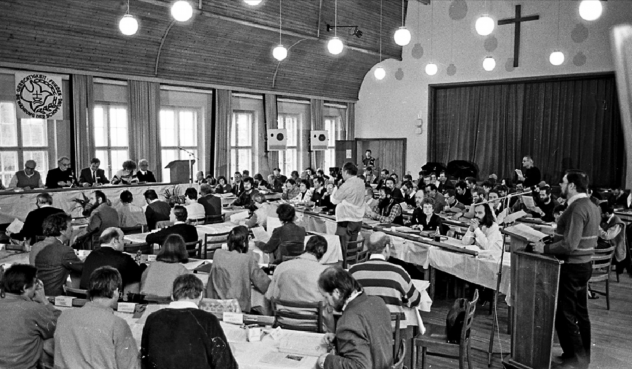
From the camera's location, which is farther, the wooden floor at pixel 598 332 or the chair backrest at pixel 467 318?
the wooden floor at pixel 598 332

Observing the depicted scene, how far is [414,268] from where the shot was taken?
7254mm

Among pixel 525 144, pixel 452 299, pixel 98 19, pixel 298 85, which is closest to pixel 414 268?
pixel 452 299

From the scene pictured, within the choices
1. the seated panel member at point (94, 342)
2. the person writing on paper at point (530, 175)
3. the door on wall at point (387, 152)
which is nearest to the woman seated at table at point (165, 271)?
the seated panel member at point (94, 342)

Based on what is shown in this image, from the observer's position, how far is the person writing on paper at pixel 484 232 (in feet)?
20.9

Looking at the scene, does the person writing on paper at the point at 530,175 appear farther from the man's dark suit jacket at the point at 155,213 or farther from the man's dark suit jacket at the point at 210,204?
the man's dark suit jacket at the point at 155,213

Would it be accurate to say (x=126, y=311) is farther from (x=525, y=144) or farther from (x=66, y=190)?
(x=525, y=144)

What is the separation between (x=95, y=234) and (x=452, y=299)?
4.69 meters

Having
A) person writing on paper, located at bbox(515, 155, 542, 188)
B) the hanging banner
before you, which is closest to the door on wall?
person writing on paper, located at bbox(515, 155, 542, 188)

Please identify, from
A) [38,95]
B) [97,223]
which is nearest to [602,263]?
[97,223]

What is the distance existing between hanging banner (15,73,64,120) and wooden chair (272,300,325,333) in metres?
8.90

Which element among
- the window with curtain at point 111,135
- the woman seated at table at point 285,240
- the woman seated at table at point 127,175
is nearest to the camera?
the woman seated at table at point 285,240

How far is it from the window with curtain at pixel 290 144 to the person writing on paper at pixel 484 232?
36.5 ft

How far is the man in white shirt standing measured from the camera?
7.81 metres

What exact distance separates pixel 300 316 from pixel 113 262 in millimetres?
1715
